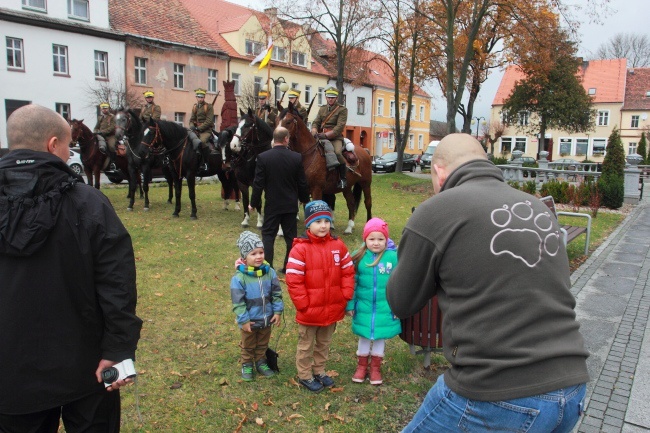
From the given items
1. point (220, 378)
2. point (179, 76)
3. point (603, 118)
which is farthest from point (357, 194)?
point (603, 118)

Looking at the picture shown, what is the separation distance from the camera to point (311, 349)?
449 centimetres

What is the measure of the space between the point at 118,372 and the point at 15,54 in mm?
31570

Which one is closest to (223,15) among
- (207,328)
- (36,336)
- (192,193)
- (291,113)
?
(192,193)

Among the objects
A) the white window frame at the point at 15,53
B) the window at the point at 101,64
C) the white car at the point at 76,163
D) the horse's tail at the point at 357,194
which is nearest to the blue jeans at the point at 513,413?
the horse's tail at the point at 357,194

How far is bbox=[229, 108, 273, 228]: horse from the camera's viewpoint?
1015 centimetres

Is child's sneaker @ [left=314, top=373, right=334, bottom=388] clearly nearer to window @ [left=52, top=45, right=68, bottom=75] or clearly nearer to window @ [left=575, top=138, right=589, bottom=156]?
window @ [left=52, top=45, right=68, bottom=75]

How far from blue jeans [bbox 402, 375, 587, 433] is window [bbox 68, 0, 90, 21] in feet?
114

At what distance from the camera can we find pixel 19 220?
7.80 feet

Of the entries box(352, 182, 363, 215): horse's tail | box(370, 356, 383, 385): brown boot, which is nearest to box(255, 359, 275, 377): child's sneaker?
box(370, 356, 383, 385): brown boot

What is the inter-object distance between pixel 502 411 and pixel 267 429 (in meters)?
2.34

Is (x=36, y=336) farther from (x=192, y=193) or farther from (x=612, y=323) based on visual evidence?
(x=192, y=193)

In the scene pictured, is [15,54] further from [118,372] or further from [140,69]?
[118,372]

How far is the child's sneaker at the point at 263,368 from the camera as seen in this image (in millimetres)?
4672

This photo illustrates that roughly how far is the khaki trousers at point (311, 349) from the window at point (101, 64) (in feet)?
105
